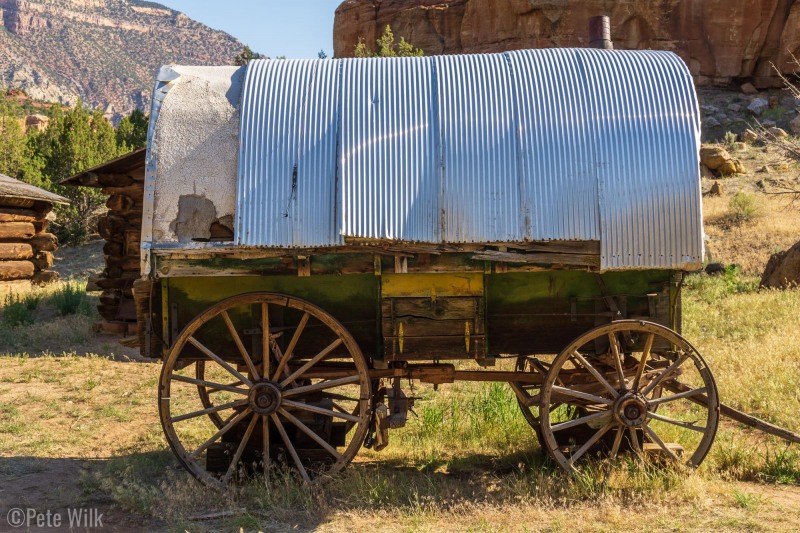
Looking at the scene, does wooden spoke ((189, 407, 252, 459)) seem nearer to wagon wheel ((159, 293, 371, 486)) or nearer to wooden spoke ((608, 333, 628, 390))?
wagon wheel ((159, 293, 371, 486))

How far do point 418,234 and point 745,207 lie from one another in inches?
751

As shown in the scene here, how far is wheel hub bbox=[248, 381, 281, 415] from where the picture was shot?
5867 mm

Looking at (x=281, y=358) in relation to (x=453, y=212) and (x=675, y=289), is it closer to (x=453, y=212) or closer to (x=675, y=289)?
(x=453, y=212)

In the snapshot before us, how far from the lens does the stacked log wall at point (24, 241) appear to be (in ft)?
58.0

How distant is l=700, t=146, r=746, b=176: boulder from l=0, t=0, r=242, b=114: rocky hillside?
277 ft

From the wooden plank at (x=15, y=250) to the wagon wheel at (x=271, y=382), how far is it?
44.6ft

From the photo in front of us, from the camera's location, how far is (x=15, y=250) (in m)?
17.9

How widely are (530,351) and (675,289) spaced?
1250 mm

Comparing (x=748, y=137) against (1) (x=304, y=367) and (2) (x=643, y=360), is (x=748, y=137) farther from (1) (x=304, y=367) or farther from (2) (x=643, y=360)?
(1) (x=304, y=367)

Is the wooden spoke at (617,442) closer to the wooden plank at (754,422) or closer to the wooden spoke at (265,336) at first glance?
the wooden plank at (754,422)

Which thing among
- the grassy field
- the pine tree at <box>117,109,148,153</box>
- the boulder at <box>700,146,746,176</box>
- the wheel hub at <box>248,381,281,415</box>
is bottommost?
the grassy field

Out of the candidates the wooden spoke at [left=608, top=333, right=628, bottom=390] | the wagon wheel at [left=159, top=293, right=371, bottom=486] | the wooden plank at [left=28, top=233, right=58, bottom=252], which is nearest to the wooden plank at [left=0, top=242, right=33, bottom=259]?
the wooden plank at [left=28, top=233, right=58, bottom=252]

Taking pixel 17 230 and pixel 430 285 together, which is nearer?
pixel 430 285

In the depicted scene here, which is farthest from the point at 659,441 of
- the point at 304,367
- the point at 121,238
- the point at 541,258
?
the point at 121,238
